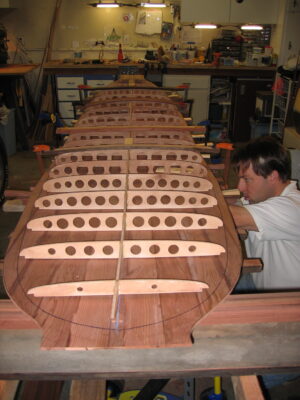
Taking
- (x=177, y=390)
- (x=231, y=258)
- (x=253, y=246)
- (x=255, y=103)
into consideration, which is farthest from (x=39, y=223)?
(x=255, y=103)

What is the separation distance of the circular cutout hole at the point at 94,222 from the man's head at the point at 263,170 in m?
1.09

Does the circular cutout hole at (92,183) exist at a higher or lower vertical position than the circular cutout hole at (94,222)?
higher

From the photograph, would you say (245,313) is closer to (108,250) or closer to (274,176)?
(108,250)

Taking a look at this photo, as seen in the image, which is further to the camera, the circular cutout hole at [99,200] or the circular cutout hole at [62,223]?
the circular cutout hole at [99,200]

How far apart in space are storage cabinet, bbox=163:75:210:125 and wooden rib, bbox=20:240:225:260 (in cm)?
841

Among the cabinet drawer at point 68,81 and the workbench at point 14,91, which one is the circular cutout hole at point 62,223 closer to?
the workbench at point 14,91

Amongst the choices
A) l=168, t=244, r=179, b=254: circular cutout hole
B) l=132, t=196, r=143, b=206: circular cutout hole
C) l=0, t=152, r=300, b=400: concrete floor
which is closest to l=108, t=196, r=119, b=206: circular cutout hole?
l=132, t=196, r=143, b=206: circular cutout hole

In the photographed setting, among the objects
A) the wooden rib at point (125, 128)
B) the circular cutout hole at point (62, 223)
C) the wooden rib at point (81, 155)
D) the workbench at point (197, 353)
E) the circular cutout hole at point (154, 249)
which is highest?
the wooden rib at point (125, 128)

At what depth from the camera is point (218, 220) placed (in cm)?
237

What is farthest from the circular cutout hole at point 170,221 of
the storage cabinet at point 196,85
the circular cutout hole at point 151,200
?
the storage cabinet at point 196,85

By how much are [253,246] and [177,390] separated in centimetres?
170

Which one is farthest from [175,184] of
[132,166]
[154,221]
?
[154,221]

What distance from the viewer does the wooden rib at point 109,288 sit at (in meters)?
1.86

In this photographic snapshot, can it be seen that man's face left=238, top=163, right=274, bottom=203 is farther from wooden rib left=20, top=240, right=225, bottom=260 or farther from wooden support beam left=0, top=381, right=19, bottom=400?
wooden support beam left=0, top=381, right=19, bottom=400
